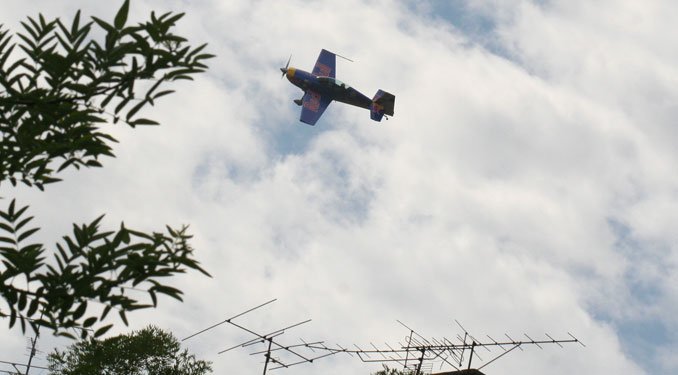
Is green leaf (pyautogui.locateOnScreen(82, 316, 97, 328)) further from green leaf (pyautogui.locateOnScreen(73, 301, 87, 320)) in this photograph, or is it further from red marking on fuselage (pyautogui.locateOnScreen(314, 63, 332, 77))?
red marking on fuselage (pyautogui.locateOnScreen(314, 63, 332, 77))

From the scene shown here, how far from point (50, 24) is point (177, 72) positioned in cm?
107

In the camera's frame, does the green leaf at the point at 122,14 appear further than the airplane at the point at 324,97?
No

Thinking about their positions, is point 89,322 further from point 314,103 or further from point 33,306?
point 314,103

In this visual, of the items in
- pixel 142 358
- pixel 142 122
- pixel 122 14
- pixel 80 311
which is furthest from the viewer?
pixel 142 358

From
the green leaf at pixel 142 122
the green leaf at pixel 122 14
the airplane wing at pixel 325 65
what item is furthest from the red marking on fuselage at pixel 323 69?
the green leaf at pixel 122 14

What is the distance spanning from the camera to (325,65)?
70.4 m

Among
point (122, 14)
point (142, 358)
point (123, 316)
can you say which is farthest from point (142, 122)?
point (142, 358)

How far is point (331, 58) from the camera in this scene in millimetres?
71188

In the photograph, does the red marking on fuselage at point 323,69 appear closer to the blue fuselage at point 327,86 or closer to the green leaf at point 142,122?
the blue fuselage at point 327,86

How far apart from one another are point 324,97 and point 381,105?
12.6 ft

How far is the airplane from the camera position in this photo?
209 ft

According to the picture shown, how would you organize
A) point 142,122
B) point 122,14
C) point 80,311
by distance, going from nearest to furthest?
point 80,311 → point 122,14 → point 142,122

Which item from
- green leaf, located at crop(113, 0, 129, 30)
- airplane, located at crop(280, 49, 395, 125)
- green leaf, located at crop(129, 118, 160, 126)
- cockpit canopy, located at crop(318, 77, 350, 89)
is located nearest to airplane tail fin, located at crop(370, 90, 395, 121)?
airplane, located at crop(280, 49, 395, 125)

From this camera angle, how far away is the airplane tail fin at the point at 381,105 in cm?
6506
